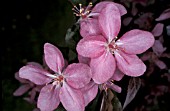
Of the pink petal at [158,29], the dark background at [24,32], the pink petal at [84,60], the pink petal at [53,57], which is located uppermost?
the pink petal at [53,57]

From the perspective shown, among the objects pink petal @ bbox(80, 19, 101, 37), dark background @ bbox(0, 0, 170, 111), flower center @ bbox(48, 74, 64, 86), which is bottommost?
dark background @ bbox(0, 0, 170, 111)

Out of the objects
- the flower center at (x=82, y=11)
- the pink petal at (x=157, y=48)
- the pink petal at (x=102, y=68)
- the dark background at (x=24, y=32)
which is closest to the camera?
the pink petal at (x=102, y=68)

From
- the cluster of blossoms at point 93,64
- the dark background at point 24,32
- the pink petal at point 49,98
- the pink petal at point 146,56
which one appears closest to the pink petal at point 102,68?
the cluster of blossoms at point 93,64

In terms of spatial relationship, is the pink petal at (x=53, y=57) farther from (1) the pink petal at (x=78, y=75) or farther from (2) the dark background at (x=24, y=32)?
(2) the dark background at (x=24, y=32)

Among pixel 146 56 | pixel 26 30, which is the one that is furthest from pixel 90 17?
pixel 26 30

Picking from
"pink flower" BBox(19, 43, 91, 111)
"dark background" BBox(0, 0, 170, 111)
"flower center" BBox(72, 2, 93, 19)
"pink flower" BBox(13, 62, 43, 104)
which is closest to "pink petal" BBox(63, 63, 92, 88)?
"pink flower" BBox(19, 43, 91, 111)

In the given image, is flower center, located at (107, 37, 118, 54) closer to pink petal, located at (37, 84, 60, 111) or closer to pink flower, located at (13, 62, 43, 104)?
pink petal, located at (37, 84, 60, 111)
